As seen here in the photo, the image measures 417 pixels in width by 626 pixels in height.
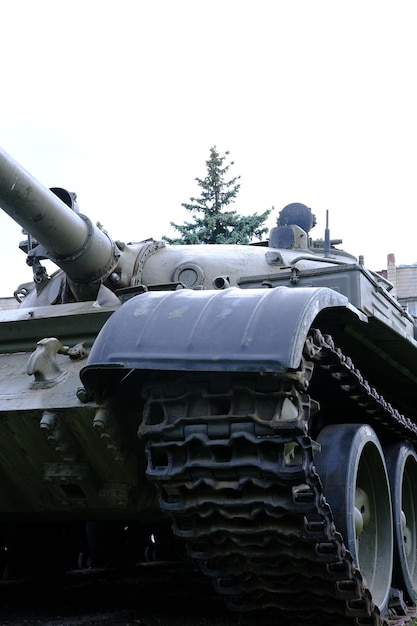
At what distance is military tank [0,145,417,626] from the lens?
439 centimetres

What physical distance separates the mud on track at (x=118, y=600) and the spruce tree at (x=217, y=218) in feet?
44.3

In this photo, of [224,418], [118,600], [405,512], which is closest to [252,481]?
[224,418]

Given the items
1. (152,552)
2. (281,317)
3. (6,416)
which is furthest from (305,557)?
(152,552)

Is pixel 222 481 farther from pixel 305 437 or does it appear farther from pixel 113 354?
pixel 113 354

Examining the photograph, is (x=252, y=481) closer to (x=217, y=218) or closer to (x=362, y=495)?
(x=362, y=495)

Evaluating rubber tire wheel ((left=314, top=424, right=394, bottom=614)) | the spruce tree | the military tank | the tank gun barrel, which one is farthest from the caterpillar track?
the spruce tree

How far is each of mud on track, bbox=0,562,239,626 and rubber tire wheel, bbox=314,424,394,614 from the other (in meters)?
1.02

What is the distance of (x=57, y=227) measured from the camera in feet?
20.6

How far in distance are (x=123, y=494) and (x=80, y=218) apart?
2209mm

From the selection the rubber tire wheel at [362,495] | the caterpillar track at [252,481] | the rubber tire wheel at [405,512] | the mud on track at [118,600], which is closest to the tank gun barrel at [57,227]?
the caterpillar track at [252,481]

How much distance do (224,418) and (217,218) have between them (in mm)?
18255

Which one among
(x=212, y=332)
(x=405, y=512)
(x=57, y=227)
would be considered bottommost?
(x=405, y=512)

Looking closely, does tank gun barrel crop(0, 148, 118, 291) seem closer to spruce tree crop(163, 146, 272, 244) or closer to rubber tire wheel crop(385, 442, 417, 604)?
rubber tire wheel crop(385, 442, 417, 604)

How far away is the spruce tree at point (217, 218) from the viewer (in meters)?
22.4
